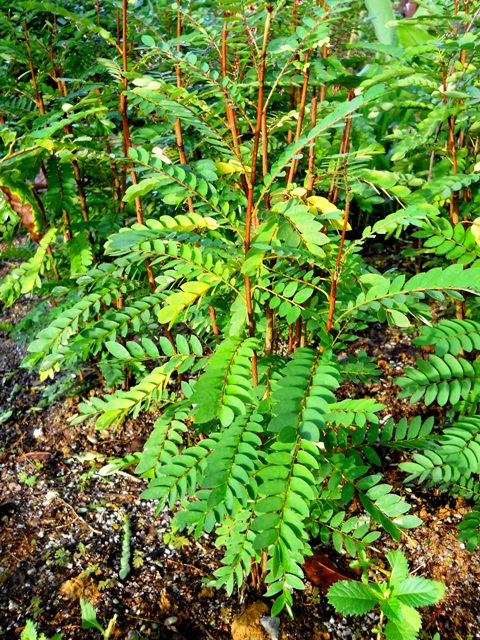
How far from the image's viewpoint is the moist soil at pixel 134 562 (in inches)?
50.3

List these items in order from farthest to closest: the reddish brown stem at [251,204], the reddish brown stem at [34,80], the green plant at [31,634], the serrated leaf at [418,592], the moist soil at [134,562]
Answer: the reddish brown stem at [34,80]
the moist soil at [134,562]
the green plant at [31,634]
the serrated leaf at [418,592]
the reddish brown stem at [251,204]

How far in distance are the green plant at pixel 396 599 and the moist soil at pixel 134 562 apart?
0.26 metres

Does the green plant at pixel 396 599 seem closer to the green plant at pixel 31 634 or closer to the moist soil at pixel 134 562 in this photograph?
the moist soil at pixel 134 562

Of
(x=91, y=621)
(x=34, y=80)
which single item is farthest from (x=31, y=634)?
(x=34, y=80)

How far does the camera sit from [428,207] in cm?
114

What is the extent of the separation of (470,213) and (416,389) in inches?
29.2

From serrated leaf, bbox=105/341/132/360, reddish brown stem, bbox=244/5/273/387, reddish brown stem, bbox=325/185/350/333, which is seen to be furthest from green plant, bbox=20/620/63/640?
reddish brown stem, bbox=325/185/350/333

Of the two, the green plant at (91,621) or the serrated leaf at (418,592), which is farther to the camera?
the green plant at (91,621)

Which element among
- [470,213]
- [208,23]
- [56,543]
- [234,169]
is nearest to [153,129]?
[208,23]

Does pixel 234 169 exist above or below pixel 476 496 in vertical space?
above

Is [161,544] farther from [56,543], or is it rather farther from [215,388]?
[215,388]

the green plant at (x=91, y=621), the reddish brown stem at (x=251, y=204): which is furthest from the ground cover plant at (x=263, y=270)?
the green plant at (x=91, y=621)

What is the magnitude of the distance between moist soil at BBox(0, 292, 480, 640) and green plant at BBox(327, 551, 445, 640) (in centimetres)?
Answer: 26

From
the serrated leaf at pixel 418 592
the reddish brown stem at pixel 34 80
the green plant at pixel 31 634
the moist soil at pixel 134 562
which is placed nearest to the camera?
the serrated leaf at pixel 418 592
